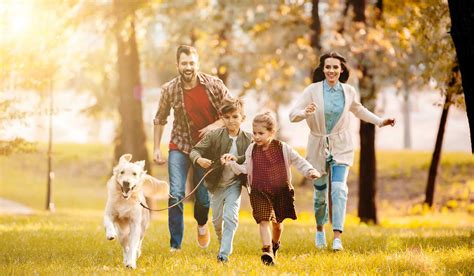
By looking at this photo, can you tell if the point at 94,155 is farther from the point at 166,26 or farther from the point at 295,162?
the point at 295,162

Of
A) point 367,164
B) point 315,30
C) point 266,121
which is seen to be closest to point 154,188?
point 266,121

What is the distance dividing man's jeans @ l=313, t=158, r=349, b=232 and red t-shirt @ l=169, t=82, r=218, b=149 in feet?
5.43

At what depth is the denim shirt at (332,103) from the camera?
390 inches

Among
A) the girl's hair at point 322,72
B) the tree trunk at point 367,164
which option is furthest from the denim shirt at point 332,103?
the tree trunk at point 367,164

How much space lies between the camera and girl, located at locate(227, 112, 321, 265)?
324 inches

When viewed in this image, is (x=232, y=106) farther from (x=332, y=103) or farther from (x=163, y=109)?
(x=332, y=103)

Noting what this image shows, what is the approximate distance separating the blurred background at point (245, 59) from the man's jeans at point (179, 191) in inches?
38.3

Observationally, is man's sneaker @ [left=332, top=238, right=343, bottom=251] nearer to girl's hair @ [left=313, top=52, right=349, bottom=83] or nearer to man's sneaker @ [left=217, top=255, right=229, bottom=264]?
man's sneaker @ [left=217, top=255, right=229, bottom=264]

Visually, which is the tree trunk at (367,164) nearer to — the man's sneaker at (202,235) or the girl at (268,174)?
the man's sneaker at (202,235)

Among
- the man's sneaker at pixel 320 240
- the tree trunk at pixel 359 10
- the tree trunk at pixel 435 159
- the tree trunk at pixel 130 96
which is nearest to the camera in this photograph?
the man's sneaker at pixel 320 240

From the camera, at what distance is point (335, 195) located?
9.75 meters

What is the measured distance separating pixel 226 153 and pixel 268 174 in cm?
60

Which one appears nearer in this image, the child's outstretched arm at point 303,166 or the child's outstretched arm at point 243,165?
the child's outstretched arm at point 303,166

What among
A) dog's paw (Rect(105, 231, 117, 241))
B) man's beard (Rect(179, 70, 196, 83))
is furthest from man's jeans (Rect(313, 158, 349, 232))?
dog's paw (Rect(105, 231, 117, 241))
